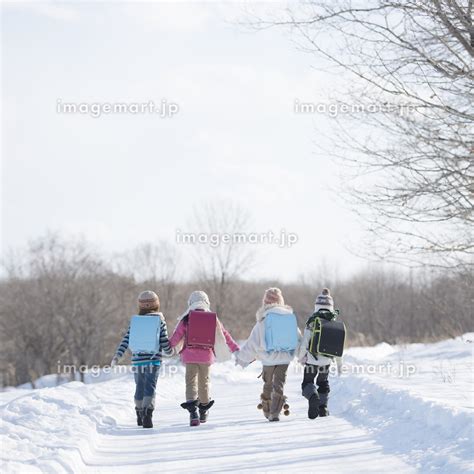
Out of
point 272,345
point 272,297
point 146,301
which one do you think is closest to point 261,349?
point 272,345

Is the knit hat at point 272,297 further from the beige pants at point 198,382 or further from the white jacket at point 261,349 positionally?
the beige pants at point 198,382

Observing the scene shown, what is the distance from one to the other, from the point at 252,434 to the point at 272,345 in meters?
1.84

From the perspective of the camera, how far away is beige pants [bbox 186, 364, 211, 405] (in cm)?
1048

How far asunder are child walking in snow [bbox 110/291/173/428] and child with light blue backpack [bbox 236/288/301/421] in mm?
1153

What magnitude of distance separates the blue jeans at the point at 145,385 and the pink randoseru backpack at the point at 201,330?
2.09ft

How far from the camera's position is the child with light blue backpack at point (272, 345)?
1062 centimetres

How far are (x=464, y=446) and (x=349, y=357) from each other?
52.1 feet

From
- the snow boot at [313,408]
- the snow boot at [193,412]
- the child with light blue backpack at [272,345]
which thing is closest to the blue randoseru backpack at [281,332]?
the child with light blue backpack at [272,345]

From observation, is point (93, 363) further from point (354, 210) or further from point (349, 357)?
point (354, 210)

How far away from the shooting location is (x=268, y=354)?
35.2ft

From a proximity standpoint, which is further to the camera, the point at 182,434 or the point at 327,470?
the point at 182,434

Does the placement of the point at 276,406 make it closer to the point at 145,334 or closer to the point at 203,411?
the point at 203,411

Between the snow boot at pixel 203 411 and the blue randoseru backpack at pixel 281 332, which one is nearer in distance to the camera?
the snow boot at pixel 203 411

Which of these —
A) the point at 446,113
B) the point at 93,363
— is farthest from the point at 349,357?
the point at 93,363
